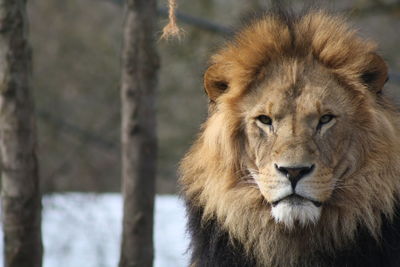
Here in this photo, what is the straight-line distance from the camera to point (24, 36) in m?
4.70

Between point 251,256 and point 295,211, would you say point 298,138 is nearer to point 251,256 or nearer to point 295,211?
point 295,211

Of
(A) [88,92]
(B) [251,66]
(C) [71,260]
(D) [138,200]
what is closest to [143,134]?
(D) [138,200]

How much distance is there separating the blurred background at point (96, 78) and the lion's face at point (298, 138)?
301 inches

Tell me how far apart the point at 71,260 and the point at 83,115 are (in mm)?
3326

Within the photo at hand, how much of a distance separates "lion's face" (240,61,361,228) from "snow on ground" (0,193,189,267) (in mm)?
5376

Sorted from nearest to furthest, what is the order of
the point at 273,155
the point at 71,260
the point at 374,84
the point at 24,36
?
the point at 273,155 < the point at 374,84 < the point at 24,36 < the point at 71,260

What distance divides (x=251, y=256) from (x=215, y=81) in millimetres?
827

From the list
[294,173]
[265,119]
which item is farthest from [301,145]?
[265,119]

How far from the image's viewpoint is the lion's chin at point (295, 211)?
373cm

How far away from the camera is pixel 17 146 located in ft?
15.6

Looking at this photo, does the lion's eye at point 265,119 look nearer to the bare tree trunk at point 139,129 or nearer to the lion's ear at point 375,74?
the lion's ear at point 375,74

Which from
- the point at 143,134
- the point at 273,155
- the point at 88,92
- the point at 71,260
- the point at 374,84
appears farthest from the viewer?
the point at 88,92

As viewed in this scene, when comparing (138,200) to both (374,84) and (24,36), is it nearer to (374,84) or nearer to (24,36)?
(24,36)

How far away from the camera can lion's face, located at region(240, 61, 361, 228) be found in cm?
372
